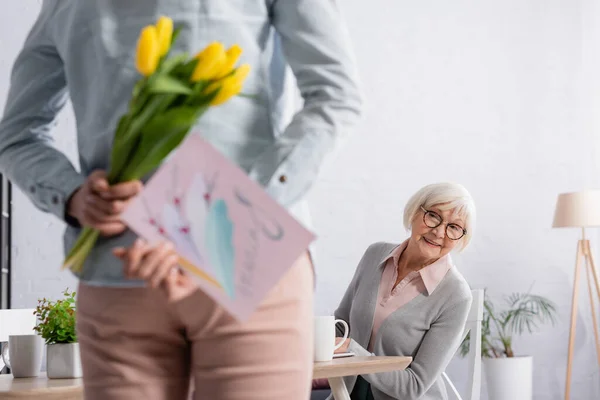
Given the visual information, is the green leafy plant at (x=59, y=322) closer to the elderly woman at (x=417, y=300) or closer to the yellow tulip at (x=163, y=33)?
the elderly woman at (x=417, y=300)

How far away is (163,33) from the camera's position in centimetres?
77

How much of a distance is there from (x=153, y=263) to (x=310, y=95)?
0.92 ft

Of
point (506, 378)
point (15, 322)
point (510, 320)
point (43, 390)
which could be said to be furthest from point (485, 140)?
point (43, 390)

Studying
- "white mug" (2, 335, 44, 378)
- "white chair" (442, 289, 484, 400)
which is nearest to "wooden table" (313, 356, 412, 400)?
"white mug" (2, 335, 44, 378)

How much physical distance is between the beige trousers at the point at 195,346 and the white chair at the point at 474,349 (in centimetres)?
225

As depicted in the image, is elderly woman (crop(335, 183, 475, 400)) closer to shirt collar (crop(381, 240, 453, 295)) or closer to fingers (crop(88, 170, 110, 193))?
shirt collar (crop(381, 240, 453, 295))

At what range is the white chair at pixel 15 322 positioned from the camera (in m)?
2.93

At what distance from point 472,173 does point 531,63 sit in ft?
3.01

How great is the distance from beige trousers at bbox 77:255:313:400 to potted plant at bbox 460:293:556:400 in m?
4.50

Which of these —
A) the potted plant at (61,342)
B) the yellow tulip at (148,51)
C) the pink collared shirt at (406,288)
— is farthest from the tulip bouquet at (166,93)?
the pink collared shirt at (406,288)

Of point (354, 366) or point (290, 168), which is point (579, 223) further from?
point (290, 168)

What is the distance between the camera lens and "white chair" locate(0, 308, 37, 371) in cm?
293

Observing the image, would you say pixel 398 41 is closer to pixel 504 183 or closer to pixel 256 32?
pixel 504 183

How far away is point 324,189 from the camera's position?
508 cm
